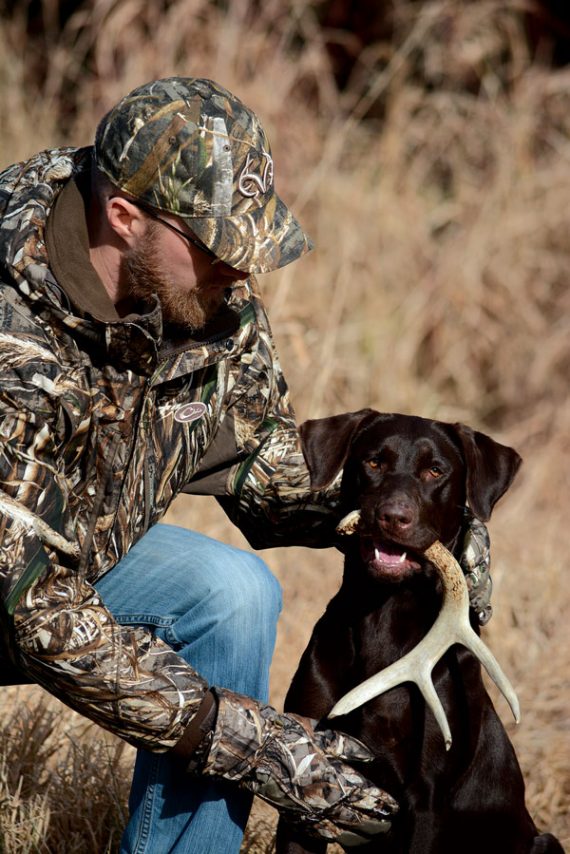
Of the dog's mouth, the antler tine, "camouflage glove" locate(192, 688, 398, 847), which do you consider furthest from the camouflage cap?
"camouflage glove" locate(192, 688, 398, 847)

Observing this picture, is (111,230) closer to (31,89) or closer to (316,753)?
(316,753)

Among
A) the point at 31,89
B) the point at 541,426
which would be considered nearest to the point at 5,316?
the point at 541,426

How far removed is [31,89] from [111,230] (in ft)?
16.3

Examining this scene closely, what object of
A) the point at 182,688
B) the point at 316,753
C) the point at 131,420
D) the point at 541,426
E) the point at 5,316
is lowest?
the point at 541,426

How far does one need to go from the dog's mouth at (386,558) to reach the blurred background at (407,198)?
7.35 ft

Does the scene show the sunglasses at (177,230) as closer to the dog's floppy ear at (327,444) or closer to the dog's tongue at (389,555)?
the dog's floppy ear at (327,444)

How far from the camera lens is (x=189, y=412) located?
10.1 ft

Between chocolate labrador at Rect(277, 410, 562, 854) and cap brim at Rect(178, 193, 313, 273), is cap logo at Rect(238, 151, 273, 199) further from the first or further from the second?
chocolate labrador at Rect(277, 410, 562, 854)

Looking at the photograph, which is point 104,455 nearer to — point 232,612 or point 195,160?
point 232,612

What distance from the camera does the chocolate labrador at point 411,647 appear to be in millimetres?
2967

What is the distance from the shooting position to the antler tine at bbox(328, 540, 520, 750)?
9.12ft

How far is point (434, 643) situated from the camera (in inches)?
112

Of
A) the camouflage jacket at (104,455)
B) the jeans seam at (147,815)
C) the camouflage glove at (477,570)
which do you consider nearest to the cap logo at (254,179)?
the camouflage jacket at (104,455)

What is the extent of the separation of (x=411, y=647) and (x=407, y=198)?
14.6ft
